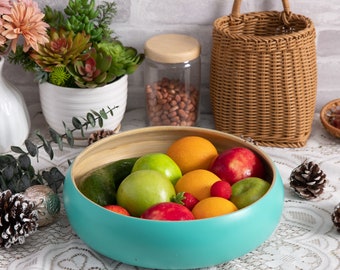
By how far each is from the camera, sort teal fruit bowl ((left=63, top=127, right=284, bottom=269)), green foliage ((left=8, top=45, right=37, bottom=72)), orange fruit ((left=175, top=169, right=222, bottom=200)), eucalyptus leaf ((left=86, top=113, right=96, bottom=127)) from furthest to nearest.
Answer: green foliage ((left=8, top=45, right=37, bottom=72))
eucalyptus leaf ((left=86, top=113, right=96, bottom=127))
orange fruit ((left=175, top=169, right=222, bottom=200))
teal fruit bowl ((left=63, top=127, right=284, bottom=269))

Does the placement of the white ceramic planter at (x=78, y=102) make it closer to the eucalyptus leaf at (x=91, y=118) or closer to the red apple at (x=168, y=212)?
the eucalyptus leaf at (x=91, y=118)

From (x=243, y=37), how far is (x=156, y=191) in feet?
1.12

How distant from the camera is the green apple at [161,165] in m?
0.97

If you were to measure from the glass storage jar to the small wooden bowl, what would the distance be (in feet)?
0.71

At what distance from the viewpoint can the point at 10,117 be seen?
1.14 meters

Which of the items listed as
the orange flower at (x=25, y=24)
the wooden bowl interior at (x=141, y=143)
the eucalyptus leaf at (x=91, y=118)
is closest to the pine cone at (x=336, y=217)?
the wooden bowl interior at (x=141, y=143)

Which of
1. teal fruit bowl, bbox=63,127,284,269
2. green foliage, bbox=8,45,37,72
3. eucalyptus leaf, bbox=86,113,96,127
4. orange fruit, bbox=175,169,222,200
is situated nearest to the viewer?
teal fruit bowl, bbox=63,127,284,269

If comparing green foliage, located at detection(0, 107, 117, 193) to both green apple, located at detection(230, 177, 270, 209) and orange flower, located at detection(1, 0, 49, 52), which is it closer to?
orange flower, located at detection(1, 0, 49, 52)

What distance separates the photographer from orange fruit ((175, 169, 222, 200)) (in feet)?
3.08

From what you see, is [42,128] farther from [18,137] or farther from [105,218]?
[105,218]

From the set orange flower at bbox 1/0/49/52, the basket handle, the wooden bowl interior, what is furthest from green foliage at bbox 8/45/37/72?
the basket handle

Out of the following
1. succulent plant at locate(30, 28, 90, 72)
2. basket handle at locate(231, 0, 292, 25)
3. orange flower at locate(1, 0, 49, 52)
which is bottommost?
succulent plant at locate(30, 28, 90, 72)

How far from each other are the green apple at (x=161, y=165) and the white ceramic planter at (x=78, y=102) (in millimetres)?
194

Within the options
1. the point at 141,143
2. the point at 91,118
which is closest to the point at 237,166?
the point at 141,143
